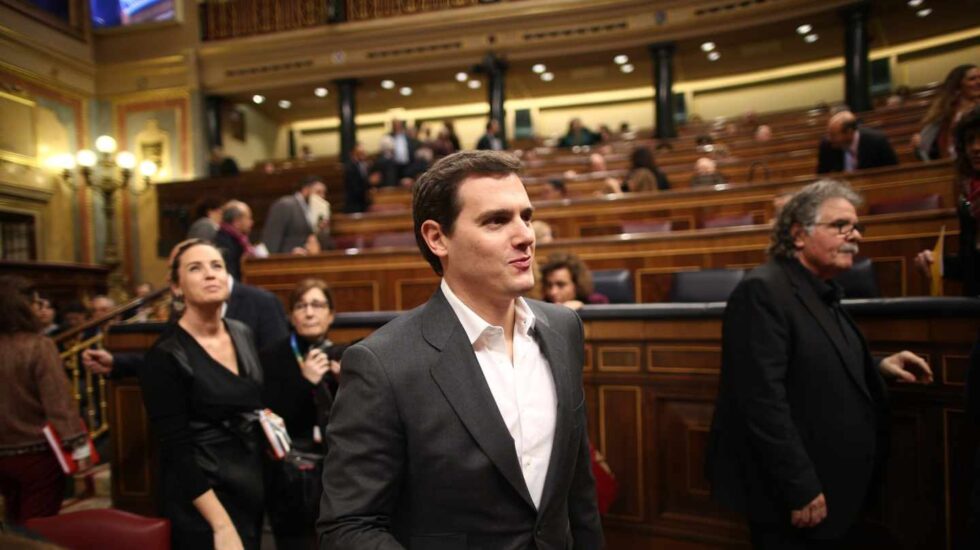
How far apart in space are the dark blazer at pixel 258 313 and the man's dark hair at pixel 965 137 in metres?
2.36

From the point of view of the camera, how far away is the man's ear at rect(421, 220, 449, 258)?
963 mm

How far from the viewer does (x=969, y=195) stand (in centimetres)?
171

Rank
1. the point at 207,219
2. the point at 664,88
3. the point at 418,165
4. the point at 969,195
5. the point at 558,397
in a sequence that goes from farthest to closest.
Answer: the point at 664,88 < the point at 418,165 < the point at 207,219 < the point at 969,195 < the point at 558,397

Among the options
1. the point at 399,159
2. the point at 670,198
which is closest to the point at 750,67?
the point at 399,159

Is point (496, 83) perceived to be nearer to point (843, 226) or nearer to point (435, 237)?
point (843, 226)

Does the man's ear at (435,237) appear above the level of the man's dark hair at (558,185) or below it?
below

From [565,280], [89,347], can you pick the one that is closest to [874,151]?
[565,280]

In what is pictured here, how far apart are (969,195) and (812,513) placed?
1.04m

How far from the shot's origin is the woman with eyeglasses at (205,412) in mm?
1572

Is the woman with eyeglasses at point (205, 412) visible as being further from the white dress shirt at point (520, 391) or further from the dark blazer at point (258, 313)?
the white dress shirt at point (520, 391)

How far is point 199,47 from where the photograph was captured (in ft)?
33.8

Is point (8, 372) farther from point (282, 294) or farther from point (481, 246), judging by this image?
point (282, 294)

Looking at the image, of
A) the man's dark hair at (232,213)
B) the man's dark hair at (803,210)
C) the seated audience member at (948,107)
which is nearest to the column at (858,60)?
the seated audience member at (948,107)

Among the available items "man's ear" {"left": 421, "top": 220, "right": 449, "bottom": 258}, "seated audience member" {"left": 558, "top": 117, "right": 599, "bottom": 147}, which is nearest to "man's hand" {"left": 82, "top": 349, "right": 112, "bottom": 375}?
"man's ear" {"left": 421, "top": 220, "right": 449, "bottom": 258}
